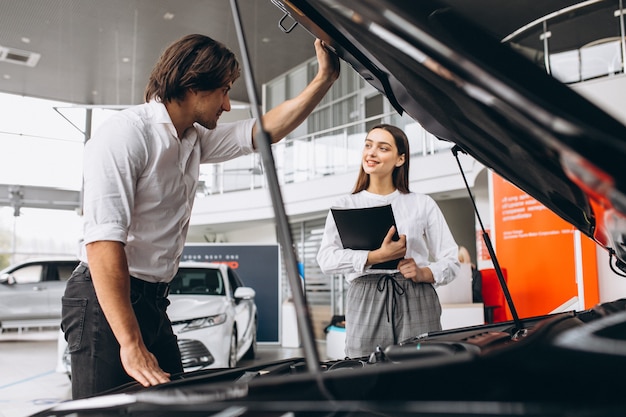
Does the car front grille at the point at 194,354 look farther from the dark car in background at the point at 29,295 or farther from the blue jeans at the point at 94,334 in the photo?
the dark car in background at the point at 29,295

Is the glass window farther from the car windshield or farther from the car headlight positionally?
the car headlight

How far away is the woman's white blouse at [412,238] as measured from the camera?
174 cm

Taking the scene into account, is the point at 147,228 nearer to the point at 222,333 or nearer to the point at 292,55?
the point at 222,333

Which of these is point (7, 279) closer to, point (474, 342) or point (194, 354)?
point (194, 354)

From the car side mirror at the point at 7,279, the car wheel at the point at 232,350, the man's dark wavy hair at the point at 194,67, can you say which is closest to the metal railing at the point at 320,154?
the car side mirror at the point at 7,279

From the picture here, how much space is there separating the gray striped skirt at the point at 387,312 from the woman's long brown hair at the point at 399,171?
35 centimetres

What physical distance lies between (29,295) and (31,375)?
3.82 metres

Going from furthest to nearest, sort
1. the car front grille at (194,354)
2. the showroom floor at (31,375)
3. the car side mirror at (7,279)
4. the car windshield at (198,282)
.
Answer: the car side mirror at (7,279), the car windshield at (198,282), the car front grille at (194,354), the showroom floor at (31,375)

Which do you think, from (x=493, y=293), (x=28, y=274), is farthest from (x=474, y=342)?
(x=28, y=274)

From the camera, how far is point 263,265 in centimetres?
861

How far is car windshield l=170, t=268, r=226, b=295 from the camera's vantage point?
563 cm

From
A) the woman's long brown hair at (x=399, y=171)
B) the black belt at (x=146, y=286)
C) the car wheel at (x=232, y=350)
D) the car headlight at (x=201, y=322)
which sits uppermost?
the woman's long brown hair at (x=399, y=171)

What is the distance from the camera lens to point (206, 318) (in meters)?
4.96

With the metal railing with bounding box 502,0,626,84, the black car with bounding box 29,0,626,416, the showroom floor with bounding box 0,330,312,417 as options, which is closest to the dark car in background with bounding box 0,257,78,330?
the showroom floor with bounding box 0,330,312,417
